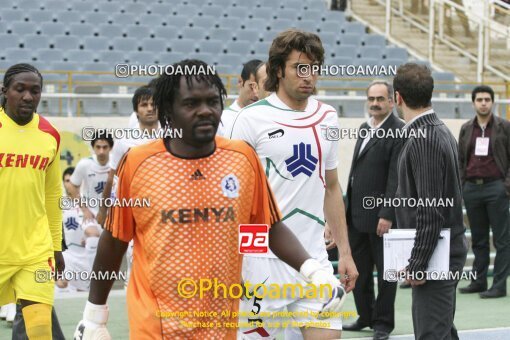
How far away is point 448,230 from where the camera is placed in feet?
16.4

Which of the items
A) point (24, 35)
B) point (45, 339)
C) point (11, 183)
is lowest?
point (45, 339)

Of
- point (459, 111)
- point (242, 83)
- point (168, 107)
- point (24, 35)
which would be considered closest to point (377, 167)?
point (242, 83)

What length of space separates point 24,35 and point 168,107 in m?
14.0

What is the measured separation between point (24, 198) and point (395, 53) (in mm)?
14683

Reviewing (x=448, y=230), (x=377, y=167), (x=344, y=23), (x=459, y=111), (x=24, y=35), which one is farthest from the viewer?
(x=344, y=23)

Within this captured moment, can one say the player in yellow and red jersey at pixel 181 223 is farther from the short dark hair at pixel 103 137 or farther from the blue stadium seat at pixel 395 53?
the blue stadium seat at pixel 395 53

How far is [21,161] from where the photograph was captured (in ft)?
18.7

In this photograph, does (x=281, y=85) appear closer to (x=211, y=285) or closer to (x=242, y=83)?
(x=211, y=285)

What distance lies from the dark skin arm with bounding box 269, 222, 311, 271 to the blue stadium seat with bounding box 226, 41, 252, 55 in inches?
578

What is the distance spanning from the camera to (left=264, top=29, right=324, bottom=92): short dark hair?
198 inches

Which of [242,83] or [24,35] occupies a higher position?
[24,35]

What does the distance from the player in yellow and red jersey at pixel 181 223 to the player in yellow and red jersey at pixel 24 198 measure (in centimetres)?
191

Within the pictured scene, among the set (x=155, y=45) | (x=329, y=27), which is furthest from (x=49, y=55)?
(x=329, y=27)

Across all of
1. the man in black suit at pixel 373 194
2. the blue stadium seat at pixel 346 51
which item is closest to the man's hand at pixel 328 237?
the man in black suit at pixel 373 194
